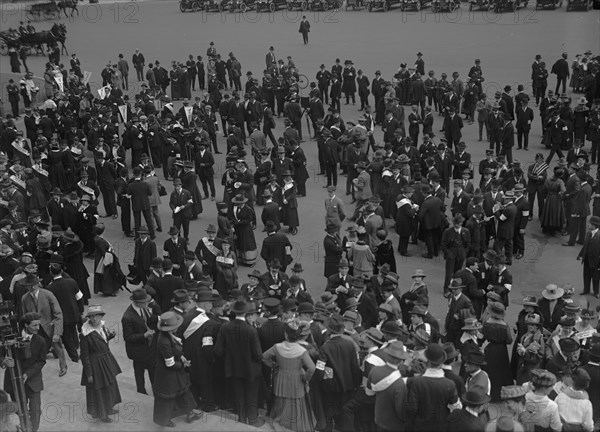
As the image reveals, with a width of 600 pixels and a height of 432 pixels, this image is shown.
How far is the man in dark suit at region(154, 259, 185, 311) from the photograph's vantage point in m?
11.9

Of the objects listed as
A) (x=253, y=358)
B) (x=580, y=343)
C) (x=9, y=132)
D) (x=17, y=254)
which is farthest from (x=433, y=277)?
(x=9, y=132)

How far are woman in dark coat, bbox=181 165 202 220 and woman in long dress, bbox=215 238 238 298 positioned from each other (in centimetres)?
406

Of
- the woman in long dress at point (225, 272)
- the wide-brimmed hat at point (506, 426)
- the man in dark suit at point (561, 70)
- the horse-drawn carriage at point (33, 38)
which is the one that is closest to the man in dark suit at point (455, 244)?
the woman in long dress at point (225, 272)

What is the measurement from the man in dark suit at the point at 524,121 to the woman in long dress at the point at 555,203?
5502 mm

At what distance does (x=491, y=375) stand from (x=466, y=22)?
31832mm

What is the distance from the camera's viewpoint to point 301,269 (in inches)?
480

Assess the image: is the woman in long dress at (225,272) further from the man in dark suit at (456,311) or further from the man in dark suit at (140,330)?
the man in dark suit at (456,311)

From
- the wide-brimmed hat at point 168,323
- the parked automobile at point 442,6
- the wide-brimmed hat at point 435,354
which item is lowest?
the wide-brimmed hat at point 168,323

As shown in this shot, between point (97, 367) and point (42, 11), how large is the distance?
137ft

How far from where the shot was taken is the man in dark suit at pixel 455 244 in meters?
13.6

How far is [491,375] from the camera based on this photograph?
10.3 metres

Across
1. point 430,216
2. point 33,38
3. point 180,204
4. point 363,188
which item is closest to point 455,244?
point 430,216

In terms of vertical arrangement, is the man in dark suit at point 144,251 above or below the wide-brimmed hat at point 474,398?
below

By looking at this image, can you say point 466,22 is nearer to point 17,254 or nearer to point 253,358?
point 17,254
